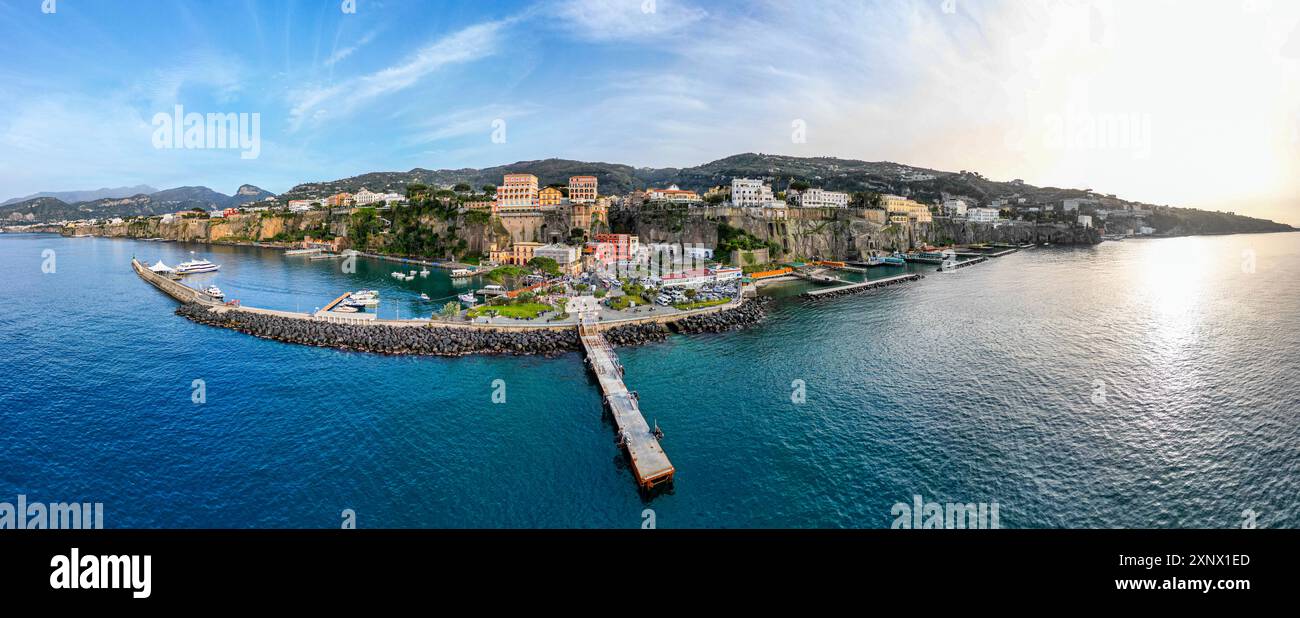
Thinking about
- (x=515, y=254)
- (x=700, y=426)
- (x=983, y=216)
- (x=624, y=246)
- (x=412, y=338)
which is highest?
(x=983, y=216)

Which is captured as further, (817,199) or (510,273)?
(817,199)

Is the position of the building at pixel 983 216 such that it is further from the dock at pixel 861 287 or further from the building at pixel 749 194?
the dock at pixel 861 287

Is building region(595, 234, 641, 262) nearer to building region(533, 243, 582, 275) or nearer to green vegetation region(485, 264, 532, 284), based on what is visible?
building region(533, 243, 582, 275)

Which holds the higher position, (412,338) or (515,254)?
(515,254)

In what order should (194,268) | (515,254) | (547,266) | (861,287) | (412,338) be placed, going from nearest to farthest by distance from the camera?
(412,338) < (547,266) < (861,287) < (194,268) < (515,254)

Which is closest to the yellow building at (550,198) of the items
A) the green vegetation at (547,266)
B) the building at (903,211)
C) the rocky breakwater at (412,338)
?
the green vegetation at (547,266)

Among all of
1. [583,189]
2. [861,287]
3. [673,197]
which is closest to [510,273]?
[583,189]

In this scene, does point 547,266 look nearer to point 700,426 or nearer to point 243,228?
point 700,426
